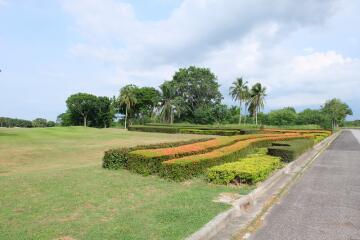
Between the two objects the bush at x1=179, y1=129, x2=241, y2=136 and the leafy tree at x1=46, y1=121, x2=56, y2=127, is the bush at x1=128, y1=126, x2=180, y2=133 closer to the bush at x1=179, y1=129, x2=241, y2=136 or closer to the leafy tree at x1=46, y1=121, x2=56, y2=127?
the bush at x1=179, y1=129, x2=241, y2=136

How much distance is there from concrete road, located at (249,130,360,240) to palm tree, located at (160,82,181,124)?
57811mm

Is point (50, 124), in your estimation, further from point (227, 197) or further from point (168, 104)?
point (227, 197)

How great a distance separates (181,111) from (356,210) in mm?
64151

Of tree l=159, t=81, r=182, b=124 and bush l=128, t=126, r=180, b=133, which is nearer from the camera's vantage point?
bush l=128, t=126, r=180, b=133

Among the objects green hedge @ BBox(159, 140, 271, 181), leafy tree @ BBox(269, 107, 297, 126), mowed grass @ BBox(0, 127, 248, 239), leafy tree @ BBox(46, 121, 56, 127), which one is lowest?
mowed grass @ BBox(0, 127, 248, 239)

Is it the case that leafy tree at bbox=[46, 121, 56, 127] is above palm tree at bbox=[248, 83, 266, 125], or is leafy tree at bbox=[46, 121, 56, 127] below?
below

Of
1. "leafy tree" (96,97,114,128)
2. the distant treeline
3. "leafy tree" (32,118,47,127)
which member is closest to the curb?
"leafy tree" (96,97,114,128)

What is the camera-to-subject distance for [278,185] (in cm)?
998

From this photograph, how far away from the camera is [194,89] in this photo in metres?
72.9

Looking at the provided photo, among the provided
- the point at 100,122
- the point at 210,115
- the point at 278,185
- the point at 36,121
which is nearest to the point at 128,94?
the point at 100,122

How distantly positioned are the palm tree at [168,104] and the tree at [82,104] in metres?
19.9

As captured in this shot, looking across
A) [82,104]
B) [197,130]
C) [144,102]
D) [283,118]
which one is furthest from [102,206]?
[283,118]

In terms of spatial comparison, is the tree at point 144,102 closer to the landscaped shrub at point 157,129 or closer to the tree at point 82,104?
the tree at point 82,104

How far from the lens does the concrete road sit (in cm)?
557
